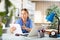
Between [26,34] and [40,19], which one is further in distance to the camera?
[40,19]

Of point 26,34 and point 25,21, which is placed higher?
point 25,21

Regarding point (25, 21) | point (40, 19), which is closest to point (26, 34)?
point (25, 21)

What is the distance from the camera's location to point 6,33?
1672mm

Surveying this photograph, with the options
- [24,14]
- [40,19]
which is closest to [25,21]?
[24,14]

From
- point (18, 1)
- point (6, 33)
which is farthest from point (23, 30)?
point (18, 1)

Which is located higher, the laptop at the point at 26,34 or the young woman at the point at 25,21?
the young woman at the point at 25,21

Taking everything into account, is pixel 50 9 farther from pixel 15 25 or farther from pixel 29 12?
pixel 15 25

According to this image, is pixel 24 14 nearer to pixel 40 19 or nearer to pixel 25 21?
pixel 25 21

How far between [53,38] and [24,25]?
17.5 inches

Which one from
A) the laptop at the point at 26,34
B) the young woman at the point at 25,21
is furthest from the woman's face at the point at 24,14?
the laptop at the point at 26,34

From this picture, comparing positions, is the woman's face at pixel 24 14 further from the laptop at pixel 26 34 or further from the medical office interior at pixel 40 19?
the laptop at pixel 26 34

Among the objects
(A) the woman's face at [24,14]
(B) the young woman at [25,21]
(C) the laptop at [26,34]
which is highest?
(A) the woman's face at [24,14]

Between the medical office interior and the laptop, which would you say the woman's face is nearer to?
the medical office interior

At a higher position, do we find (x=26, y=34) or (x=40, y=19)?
(x=40, y=19)
